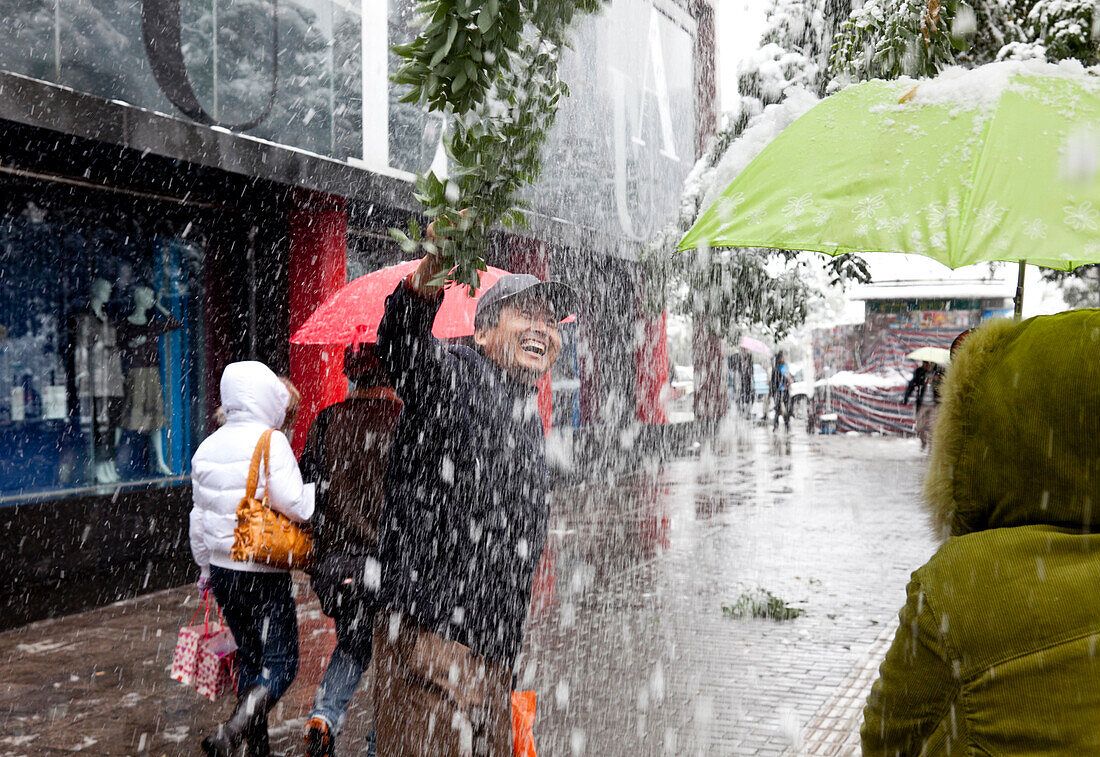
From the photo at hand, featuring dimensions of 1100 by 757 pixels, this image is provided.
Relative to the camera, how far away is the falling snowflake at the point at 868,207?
10.3ft

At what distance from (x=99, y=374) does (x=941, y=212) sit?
28.4 ft

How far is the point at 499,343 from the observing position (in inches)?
124

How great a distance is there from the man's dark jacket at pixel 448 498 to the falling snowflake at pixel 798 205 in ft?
3.61

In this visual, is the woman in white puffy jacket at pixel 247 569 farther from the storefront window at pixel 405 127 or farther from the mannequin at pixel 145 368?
the storefront window at pixel 405 127

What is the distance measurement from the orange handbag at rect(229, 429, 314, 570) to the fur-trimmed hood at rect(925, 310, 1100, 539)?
3.31 meters

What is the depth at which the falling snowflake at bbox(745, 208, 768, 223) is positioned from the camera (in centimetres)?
334

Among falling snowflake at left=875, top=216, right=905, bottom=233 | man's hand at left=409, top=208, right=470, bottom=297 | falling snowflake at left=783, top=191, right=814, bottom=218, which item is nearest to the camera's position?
man's hand at left=409, top=208, right=470, bottom=297

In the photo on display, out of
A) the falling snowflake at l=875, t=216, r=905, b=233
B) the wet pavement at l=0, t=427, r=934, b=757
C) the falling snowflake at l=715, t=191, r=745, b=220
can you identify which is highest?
the falling snowflake at l=715, t=191, r=745, b=220

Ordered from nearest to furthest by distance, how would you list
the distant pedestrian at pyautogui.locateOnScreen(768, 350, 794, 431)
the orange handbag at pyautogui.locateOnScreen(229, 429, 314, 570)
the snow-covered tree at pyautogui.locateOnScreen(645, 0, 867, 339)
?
the snow-covered tree at pyautogui.locateOnScreen(645, 0, 867, 339) → the orange handbag at pyautogui.locateOnScreen(229, 429, 314, 570) → the distant pedestrian at pyautogui.locateOnScreen(768, 350, 794, 431)

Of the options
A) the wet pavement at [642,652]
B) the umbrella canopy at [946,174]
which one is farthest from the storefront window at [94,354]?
the umbrella canopy at [946,174]

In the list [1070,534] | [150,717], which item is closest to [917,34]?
[1070,534]

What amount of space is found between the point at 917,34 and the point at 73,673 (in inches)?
248

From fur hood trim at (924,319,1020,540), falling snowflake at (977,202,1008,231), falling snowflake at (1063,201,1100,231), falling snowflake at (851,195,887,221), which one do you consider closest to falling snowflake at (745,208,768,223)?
falling snowflake at (851,195,887,221)

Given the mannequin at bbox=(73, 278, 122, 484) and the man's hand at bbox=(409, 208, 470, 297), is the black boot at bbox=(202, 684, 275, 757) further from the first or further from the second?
the mannequin at bbox=(73, 278, 122, 484)
